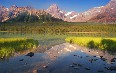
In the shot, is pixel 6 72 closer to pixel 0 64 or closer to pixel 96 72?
pixel 0 64

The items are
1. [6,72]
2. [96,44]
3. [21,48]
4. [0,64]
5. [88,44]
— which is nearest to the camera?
[6,72]

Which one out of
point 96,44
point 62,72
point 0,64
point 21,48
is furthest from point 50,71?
point 96,44

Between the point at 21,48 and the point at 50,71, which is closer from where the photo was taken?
the point at 50,71

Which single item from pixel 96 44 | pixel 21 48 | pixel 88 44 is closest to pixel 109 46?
pixel 96 44

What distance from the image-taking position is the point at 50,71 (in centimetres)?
3272

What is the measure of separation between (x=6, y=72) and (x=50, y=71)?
235 inches

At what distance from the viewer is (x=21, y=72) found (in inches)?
1247

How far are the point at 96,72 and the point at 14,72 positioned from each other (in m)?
11.1

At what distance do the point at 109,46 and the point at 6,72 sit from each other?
34563 mm

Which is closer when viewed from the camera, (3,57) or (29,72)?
(29,72)

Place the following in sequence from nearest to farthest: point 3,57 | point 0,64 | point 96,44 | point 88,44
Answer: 1. point 0,64
2. point 3,57
3. point 96,44
4. point 88,44

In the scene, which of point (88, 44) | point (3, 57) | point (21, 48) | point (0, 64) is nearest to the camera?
point (0, 64)

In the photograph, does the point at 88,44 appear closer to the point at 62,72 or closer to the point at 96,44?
the point at 96,44

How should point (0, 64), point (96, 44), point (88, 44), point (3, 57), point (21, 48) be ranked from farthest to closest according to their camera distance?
1. point (88, 44)
2. point (96, 44)
3. point (21, 48)
4. point (3, 57)
5. point (0, 64)
